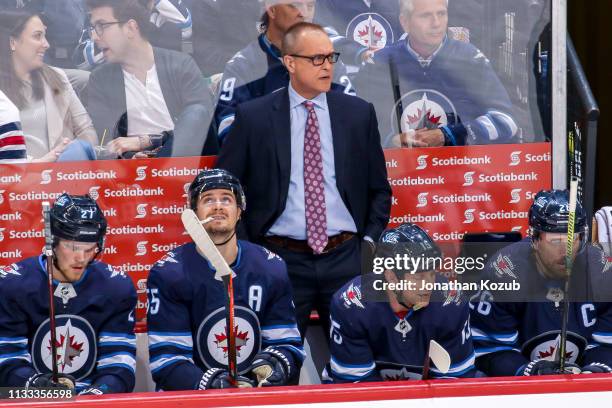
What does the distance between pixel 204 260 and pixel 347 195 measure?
813mm

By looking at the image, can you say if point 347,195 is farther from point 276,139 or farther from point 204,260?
point 204,260

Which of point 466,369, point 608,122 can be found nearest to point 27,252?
point 466,369

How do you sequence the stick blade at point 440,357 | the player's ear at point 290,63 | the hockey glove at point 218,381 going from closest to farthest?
the stick blade at point 440,357 → the hockey glove at point 218,381 → the player's ear at point 290,63

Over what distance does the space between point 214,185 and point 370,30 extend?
4.22 feet

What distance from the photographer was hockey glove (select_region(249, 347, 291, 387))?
372cm

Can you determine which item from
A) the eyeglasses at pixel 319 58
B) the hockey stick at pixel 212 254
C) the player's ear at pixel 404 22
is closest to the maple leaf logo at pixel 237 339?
the hockey stick at pixel 212 254

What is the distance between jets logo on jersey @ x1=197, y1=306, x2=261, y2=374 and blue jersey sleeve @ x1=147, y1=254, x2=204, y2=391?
8cm

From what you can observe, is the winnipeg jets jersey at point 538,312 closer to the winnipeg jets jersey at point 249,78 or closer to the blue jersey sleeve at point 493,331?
the blue jersey sleeve at point 493,331

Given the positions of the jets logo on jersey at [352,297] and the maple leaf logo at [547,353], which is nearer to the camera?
the jets logo on jersey at [352,297]

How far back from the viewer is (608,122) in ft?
22.5

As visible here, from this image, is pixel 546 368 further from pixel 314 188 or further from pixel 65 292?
pixel 65 292

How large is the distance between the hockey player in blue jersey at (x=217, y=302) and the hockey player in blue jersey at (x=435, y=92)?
3.74 ft

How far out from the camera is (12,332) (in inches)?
154

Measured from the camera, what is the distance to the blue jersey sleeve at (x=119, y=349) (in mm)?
3857
